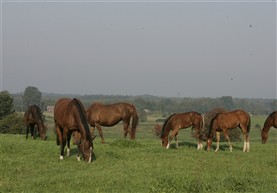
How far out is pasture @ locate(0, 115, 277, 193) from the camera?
957 centimetres

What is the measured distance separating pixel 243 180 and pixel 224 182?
0.50 meters

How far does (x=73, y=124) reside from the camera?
14.2 m

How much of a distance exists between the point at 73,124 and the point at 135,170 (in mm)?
3405

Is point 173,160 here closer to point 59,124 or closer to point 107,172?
point 107,172

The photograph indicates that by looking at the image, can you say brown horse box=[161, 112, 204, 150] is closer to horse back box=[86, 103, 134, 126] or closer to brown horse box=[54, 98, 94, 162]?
horse back box=[86, 103, 134, 126]

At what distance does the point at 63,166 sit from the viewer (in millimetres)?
12805

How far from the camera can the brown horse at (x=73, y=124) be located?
13562 mm

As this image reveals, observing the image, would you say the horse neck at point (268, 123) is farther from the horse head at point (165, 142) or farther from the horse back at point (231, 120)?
the horse head at point (165, 142)

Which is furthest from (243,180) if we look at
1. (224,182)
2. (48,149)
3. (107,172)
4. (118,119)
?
(118,119)

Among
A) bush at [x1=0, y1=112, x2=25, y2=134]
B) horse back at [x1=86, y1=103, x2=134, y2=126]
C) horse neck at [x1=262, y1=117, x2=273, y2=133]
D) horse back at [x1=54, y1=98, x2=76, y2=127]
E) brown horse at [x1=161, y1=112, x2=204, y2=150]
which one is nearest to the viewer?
horse back at [x1=54, y1=98, x2=76, y2=127]

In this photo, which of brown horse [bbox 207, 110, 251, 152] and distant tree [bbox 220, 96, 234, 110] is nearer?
brown horse [bbox 207, 110, 251, 152]

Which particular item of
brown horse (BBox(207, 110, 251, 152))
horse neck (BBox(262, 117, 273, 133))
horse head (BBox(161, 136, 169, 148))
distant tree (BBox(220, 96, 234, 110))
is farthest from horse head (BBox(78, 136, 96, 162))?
distant tree (BBox(220, 96, 234, 110))

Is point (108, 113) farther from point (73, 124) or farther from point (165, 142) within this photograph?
point (73, 124)

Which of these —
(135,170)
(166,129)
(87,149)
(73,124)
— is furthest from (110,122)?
(135,170)
